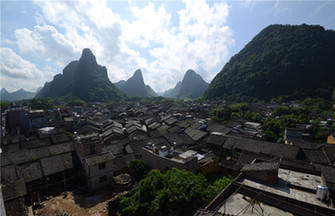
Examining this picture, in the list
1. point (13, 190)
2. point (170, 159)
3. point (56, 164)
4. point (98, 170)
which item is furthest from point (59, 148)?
point (170, 159)

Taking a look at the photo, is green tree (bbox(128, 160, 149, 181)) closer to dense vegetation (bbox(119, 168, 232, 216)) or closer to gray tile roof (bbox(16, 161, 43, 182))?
dense vegetation (bbox(119, 168, 232, 216))

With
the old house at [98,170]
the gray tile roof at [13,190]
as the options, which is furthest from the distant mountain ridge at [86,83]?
the gray tile roof at [13,190]

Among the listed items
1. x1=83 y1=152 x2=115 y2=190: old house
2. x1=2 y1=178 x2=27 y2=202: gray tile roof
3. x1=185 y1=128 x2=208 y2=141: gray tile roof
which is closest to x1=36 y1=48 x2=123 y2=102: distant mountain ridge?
x1=185 y1=128 x2=208 y2=141: gray tile roof

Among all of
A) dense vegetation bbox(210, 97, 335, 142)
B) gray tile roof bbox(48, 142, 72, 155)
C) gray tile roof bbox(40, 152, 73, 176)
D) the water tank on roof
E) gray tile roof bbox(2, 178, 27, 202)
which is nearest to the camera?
the water tank on roof

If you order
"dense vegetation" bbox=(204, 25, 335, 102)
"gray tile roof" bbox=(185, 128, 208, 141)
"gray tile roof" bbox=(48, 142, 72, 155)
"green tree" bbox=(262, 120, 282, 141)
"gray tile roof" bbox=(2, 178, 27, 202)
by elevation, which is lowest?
"green tree" bbox=(262, 120, 282, 141)

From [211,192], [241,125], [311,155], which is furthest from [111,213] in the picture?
[241,125]

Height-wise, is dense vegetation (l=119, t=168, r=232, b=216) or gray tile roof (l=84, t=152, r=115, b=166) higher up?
gray tile roof (l=84, t=152, r=115, b=166)

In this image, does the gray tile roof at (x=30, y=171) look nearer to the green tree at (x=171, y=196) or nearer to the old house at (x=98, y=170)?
the old house at (x=98, y=170)
